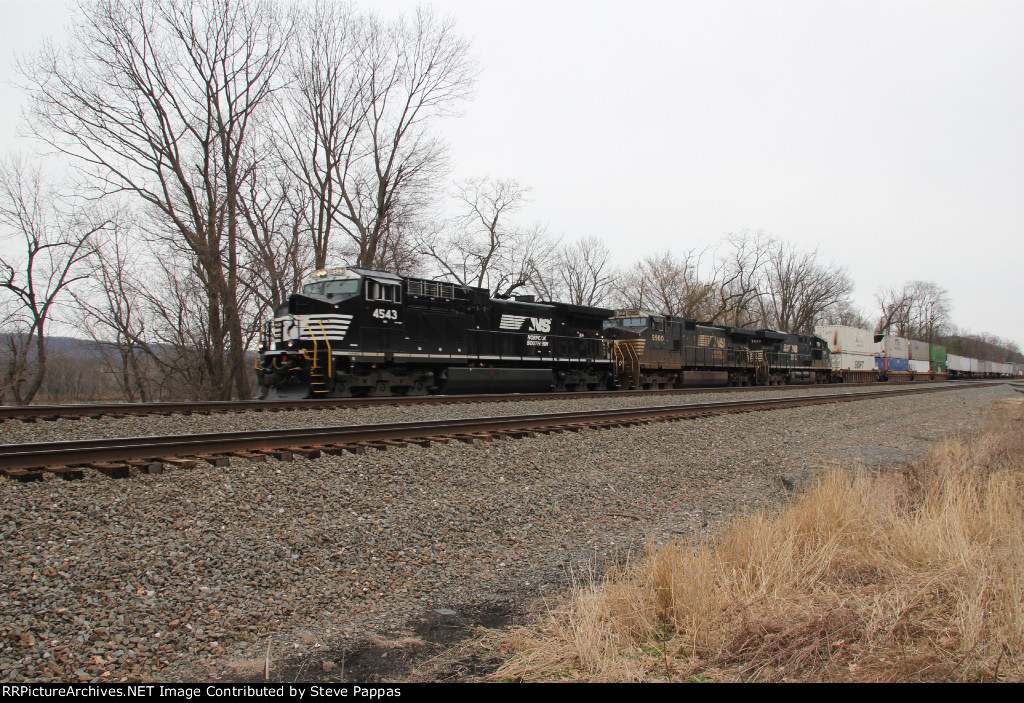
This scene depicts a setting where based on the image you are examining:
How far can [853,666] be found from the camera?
2.58 m

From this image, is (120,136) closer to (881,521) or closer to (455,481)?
(455,481)

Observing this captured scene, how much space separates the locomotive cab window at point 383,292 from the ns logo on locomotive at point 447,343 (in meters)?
0.02

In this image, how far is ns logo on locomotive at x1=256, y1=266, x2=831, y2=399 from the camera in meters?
14.1

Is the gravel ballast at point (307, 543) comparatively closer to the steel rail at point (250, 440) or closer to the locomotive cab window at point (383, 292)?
the steel rail at point (250, 440)

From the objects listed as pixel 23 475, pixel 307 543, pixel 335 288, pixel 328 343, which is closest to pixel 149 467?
pixel 23 475

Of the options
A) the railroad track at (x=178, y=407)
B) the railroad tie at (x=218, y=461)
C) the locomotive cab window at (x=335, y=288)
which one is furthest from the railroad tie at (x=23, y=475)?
the locomotive cab window at (x=335, y=288)

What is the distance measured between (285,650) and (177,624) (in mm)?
580

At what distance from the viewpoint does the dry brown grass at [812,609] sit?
2.66 meters

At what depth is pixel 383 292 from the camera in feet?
48.9

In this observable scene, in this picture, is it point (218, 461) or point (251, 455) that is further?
point (251, 455)

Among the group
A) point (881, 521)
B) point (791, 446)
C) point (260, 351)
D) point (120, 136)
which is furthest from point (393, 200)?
point (881, 521)

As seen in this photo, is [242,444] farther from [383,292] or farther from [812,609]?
[383,292]

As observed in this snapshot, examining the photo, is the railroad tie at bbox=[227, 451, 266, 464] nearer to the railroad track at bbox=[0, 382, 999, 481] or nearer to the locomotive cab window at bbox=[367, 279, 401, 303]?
the railroad track at bbox=[0, 382, 999, 481]

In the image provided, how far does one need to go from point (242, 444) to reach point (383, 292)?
880 centimetres
